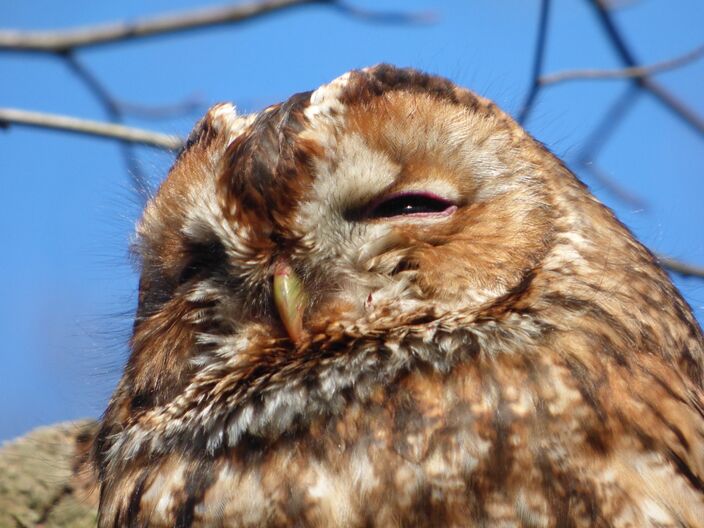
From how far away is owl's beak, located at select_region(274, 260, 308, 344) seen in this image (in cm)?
217

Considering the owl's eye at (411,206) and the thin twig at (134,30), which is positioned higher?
the thin twig at (134,30)

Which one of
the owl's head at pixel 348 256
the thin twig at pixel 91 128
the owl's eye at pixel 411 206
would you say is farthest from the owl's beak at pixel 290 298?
the thin twig at pixel 91 128

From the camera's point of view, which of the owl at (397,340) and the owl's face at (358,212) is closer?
the owl at (397,340)

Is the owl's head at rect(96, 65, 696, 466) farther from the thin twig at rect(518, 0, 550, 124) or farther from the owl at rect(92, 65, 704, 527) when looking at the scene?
the thin twig at rect(518, 0, 550, 124)

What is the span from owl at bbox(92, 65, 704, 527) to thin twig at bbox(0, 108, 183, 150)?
0.59 metres

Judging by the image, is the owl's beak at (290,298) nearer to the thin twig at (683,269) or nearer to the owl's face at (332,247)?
the owl's face at (332,247)

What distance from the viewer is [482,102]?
2.52 meters

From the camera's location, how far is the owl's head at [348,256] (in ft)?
7.10

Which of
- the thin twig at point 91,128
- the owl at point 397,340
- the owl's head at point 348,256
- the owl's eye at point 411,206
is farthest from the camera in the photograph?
the thin twig at point 91,128

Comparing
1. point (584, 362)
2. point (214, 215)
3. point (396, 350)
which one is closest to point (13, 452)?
point (214, 215)

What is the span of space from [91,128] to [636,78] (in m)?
1.68

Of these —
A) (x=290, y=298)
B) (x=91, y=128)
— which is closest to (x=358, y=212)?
(x=290, y=298)

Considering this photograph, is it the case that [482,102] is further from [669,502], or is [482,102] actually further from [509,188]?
[669,502]

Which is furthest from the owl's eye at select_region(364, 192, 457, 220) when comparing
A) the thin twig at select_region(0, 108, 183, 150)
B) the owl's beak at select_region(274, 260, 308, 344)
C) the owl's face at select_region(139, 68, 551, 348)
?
the thin twig at select_region(0, 108, 183, 150)
